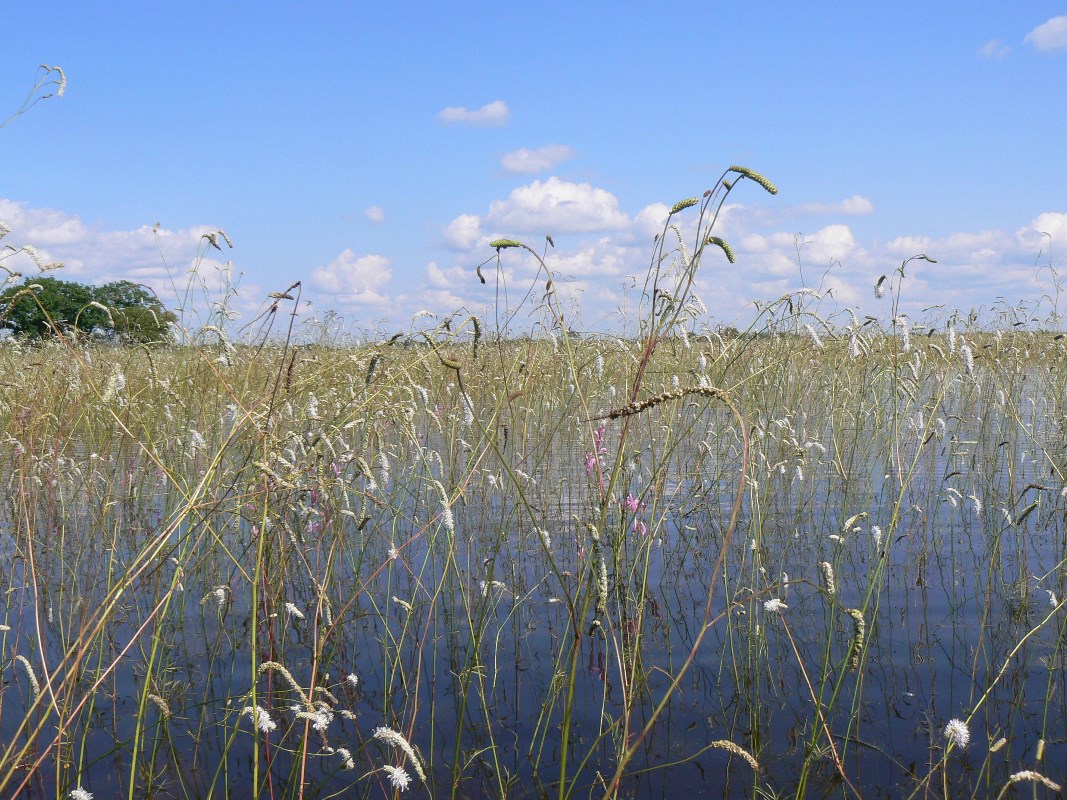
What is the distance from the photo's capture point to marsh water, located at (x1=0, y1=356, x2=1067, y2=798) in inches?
77.7

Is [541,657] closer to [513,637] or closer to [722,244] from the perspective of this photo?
[513,637]

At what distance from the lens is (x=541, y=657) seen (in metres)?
2.71

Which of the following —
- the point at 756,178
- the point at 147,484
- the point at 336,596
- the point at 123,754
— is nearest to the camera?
the point at 756,178

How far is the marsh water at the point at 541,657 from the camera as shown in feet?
6.48

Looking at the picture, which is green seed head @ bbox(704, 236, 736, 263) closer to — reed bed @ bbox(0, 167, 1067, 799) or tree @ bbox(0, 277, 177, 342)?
reed bed @ bbox(0, 167, 1067, 799)

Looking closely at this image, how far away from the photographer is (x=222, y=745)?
7.25 feet

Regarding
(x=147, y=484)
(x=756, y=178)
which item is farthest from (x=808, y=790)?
(x=147, y=484)

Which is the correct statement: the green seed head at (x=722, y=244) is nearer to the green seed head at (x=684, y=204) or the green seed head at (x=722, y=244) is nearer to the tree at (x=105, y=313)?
the green seed head at (x=684, y=204)

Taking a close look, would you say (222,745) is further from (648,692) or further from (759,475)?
(759,475)

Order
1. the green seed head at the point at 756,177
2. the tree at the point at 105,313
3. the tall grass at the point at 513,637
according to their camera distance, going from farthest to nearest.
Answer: the tree at the point at 105,313 → the tall grass at the point at 513,637 → the green seed head at the point at 756,177

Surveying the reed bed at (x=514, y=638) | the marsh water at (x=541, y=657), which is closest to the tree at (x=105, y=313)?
the reed bed at (x=514, y=638)

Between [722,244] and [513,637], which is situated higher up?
[722,244]

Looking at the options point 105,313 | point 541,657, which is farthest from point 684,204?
point 105,313

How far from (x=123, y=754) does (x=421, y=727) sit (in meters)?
0.74
